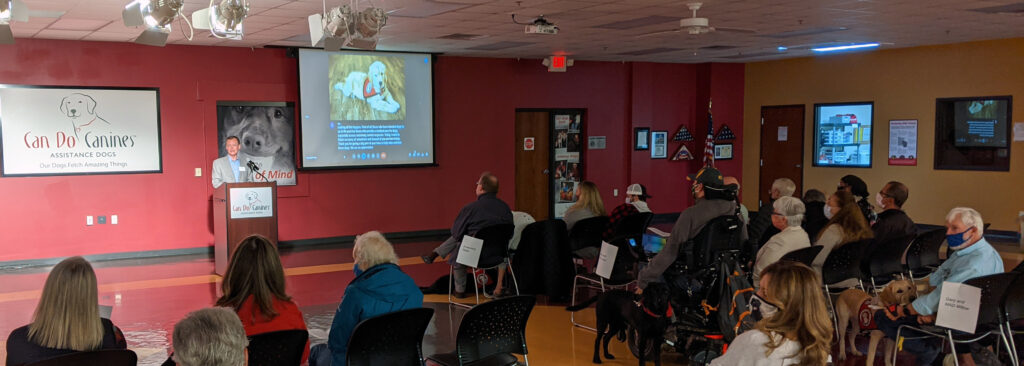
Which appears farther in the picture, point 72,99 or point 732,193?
point 72,99

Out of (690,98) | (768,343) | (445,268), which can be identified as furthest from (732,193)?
(690,98)

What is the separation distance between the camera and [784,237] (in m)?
5.22

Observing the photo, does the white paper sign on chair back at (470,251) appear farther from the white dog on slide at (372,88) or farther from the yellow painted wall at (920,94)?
the yellow painted wall at (920,94)

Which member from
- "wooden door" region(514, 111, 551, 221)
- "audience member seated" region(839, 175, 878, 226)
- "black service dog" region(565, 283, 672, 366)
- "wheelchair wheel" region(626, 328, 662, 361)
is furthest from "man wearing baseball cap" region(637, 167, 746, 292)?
"wooden door" region(514, 111, 551, 221)

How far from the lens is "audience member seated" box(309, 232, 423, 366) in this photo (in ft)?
13.0

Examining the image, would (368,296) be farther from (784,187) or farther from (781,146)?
(781,146)

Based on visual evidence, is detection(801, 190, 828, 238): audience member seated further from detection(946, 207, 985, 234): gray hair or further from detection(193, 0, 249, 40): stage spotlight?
detection(193, 0, 249, 40): stage spotlight

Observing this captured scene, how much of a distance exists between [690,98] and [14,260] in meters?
10.4

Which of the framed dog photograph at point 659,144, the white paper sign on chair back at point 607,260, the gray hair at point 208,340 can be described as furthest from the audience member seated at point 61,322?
the framed dog photograph at point 659,144

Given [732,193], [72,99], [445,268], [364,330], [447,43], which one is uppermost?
[447,43]

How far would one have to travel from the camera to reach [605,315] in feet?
17.2

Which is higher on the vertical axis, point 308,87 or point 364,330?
point 308,87

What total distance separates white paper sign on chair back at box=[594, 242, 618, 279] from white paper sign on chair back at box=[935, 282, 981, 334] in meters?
2.15

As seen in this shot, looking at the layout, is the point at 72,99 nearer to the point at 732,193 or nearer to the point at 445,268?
the point at 445,268
